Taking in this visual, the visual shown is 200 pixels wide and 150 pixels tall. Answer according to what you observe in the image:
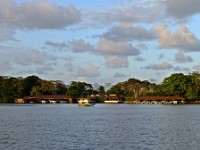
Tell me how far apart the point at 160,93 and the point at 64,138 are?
529 feet

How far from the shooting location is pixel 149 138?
133 ft

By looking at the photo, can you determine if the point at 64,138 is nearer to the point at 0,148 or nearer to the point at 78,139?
the point at 78,139

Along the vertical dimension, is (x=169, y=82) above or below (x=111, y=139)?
above

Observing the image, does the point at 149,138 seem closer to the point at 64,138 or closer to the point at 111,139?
the point at 111,139

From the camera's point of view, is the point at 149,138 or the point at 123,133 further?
the point at 123,133

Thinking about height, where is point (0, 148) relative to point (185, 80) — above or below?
below

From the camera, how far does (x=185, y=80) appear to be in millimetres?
176500

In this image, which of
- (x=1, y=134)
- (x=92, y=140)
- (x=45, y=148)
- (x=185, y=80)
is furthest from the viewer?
(x=185, y=80)

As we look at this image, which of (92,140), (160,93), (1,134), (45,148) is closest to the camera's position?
(45,148)

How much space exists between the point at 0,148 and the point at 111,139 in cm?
1123

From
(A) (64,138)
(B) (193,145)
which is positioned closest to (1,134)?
(A) (64,138)

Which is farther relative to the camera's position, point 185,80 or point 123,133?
point 185,80

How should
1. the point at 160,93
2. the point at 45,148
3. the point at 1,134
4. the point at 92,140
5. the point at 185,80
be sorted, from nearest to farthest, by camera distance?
1. the point at 45,148
2. the point at 92,140
3. the point at 1,134
4. the point at 185,80
5. the point at 160,93

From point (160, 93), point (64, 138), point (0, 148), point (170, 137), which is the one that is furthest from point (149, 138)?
point (160, 93)
